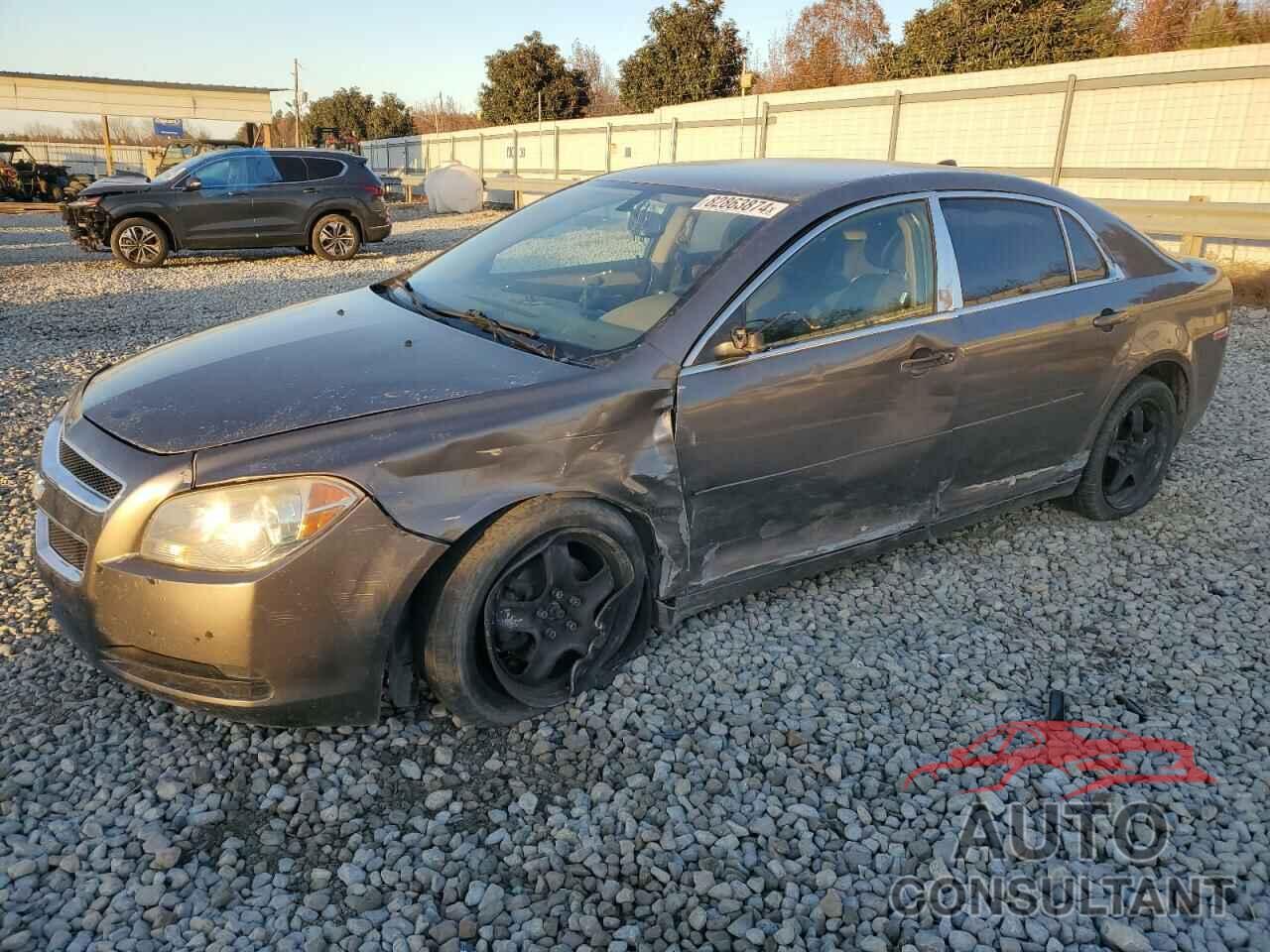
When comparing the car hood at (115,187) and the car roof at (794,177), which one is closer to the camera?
the car roof at (794,177)

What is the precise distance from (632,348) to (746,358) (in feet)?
1.27

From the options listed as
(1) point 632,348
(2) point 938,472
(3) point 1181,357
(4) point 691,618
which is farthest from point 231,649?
(3) point 1181,357

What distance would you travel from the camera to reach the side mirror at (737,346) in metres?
3.02

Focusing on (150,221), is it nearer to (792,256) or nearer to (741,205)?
(741,205)

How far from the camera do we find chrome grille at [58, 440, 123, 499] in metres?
2.52

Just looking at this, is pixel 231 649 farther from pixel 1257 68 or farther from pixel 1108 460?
pixel 1257 68

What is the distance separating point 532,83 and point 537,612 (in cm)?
4226

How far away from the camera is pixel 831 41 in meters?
40.1

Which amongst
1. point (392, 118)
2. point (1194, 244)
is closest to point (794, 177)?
point (1194, 244)

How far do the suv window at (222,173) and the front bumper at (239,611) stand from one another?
12.4 m

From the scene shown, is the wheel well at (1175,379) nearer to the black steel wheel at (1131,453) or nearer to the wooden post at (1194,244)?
the black steel wheel at (1131,453)

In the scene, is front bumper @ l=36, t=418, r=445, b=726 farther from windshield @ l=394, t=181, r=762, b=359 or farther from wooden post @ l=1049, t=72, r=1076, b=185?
wooden post @ l=1049, t=72, r=1076, b=185

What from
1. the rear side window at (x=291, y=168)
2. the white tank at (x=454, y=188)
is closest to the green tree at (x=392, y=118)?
the white tank at (x=454, y=188)

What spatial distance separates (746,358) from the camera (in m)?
3.06
